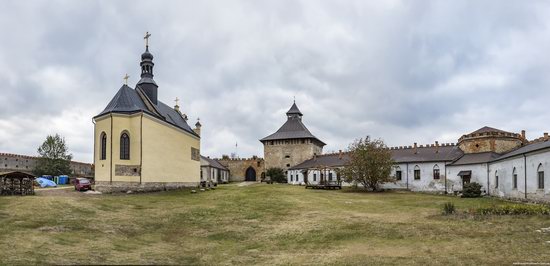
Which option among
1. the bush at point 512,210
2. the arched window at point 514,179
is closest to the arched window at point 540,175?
the arched window at point 514,179

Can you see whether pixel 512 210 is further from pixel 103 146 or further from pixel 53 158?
pixel 53 158

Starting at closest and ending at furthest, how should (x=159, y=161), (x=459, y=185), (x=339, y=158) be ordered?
(x=159, y=161) < (x=459, y=185) < (x=339, y=158)

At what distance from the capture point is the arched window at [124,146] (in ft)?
111

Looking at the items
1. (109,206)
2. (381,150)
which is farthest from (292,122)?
(109,206)

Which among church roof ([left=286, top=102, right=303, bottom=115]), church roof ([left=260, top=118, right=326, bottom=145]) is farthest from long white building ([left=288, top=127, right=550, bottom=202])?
church roof ([left=286, top=102, right=303, bottom=115])

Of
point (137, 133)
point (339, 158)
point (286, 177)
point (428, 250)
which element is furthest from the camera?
point (286, 177)

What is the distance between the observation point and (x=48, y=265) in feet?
36.6

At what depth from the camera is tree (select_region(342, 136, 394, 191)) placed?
44.6 meters

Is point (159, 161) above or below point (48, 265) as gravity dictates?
above

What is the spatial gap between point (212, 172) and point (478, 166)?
39.3 m

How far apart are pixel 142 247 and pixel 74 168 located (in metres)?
66.0

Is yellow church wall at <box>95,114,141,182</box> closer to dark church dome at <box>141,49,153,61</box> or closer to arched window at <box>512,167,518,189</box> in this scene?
dark church dome at <box>141,49,153,61</box>

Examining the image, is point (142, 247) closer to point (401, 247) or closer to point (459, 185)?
point (401, 247)

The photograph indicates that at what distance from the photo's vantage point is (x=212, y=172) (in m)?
66.8
